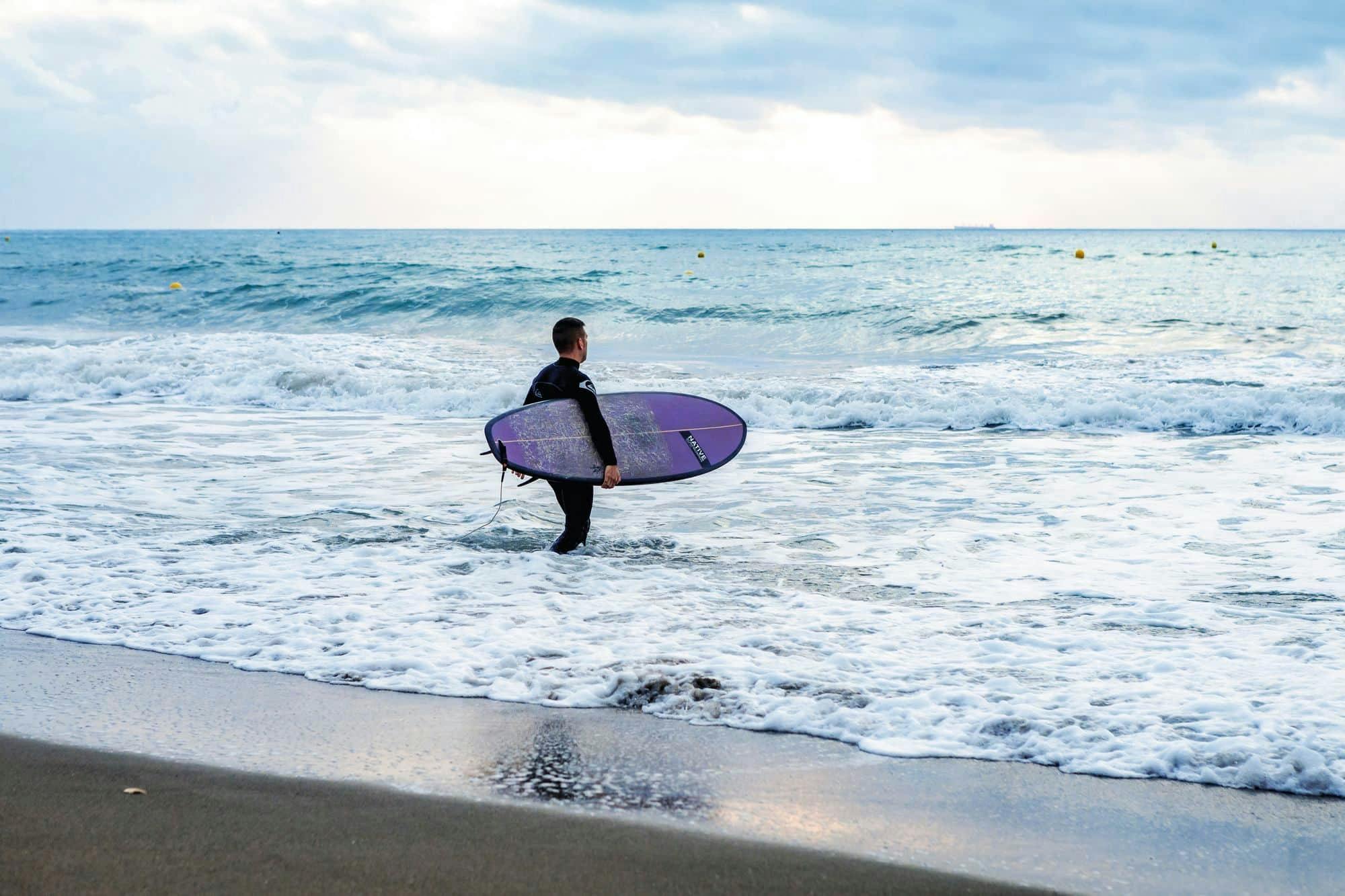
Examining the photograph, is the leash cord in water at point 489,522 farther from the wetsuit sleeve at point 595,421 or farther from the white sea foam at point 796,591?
the wetsuit sleeve at point 595,421

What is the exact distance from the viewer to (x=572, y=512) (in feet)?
19.6

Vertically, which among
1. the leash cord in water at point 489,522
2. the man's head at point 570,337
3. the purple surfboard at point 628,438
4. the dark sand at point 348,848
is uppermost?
the man's head at point 570,337

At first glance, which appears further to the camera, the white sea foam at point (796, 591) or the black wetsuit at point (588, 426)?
the black wetsuit at point (588, 426)

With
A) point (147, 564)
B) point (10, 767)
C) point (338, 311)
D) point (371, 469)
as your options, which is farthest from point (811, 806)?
point (338, 311)

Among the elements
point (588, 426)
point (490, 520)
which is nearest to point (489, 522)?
point (490, 520)

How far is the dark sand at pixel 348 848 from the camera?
2.38 metres

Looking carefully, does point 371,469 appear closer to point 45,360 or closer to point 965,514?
point 965,514

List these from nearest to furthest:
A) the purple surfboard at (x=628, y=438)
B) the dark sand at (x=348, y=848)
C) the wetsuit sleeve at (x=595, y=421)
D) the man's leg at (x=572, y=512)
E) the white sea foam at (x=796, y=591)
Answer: the dark sand at (x=348, y=848) < the white sea foam at (x=796, y=591) < the wetsuit sleeve at (x=595, y=421) < the purple surfboard at (x=628, y=438) < the man's leg at (x=572, y=512)

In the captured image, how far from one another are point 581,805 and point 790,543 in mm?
3518

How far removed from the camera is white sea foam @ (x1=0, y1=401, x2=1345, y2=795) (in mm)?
3605

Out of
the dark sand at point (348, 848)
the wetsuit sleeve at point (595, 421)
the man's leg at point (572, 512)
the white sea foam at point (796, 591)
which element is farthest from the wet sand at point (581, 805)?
the man's leg at point (572, 512)

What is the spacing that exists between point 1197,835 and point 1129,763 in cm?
45

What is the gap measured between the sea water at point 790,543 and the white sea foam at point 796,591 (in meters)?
0.02

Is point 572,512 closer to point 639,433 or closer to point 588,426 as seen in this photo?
point 588,426
